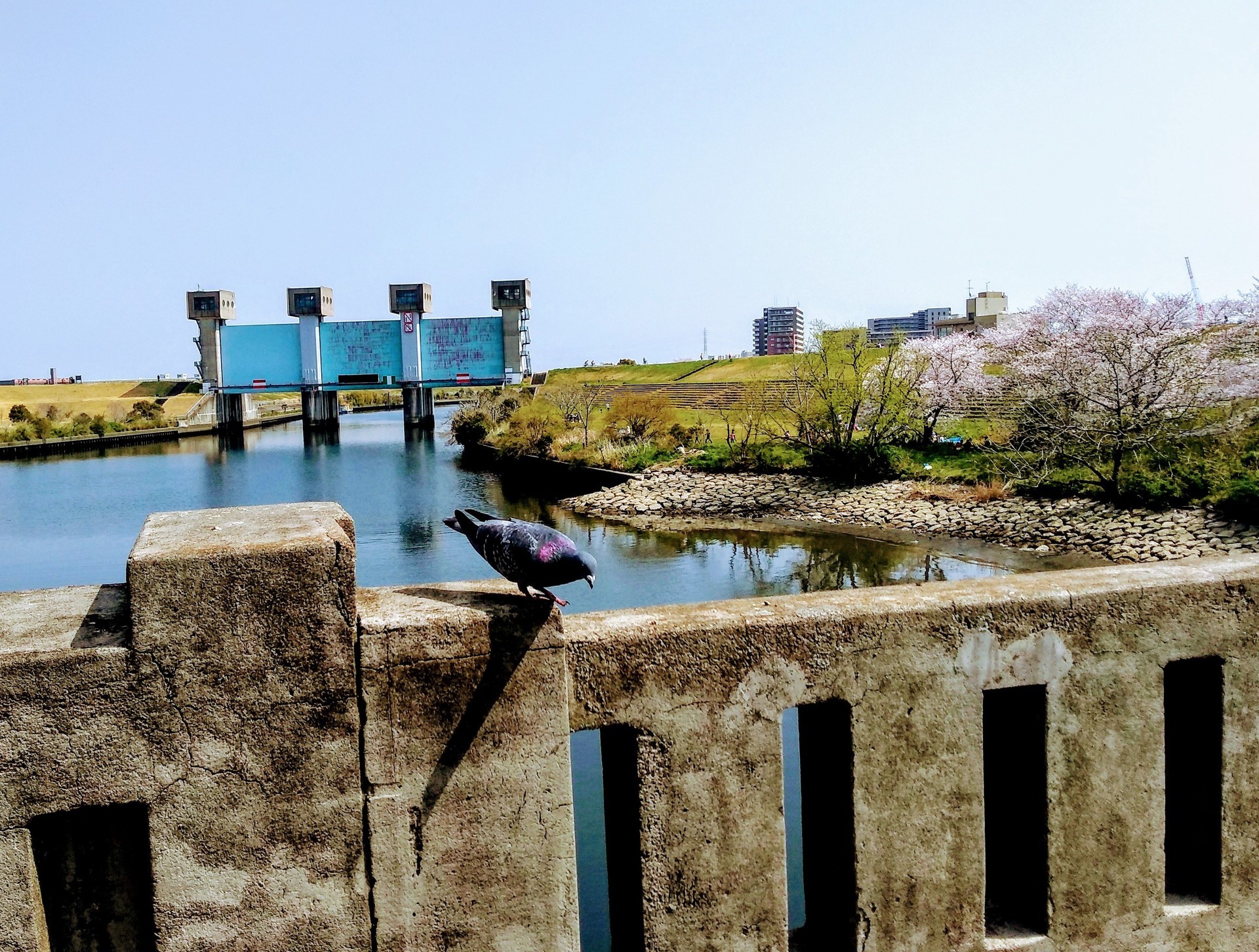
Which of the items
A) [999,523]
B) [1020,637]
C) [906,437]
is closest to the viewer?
[1020,637]

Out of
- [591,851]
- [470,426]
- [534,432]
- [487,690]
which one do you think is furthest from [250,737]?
[470,426]

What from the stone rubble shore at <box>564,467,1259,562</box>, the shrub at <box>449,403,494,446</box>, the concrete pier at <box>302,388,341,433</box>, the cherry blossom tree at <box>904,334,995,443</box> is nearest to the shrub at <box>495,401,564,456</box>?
the shrub at <box>449,403,494,446</box>

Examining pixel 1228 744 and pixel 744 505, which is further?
pixel 744 505

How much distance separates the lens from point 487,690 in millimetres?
2555

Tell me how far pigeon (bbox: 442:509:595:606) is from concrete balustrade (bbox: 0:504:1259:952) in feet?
0.25

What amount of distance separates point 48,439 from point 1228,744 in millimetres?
75356

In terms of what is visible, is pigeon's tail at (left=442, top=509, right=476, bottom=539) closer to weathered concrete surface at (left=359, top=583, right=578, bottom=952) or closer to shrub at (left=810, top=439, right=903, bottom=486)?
weathered concrete surface at (left=359, top=583, right=578, bottom=952)

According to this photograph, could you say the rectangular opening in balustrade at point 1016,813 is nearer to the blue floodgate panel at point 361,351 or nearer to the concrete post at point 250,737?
the concrete post at point 250,737

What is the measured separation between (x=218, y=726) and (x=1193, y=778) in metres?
3.16

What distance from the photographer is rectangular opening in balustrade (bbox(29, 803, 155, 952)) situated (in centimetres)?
239

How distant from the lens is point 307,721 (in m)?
2.41

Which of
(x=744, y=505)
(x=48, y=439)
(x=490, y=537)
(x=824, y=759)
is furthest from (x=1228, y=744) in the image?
(x=48, y=439)

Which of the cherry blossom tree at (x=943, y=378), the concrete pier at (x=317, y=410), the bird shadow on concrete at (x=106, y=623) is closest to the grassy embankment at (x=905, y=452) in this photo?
the cherry blossom tree at (x=943, y=378)

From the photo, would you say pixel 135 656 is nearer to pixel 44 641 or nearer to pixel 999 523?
pixel 44 641
